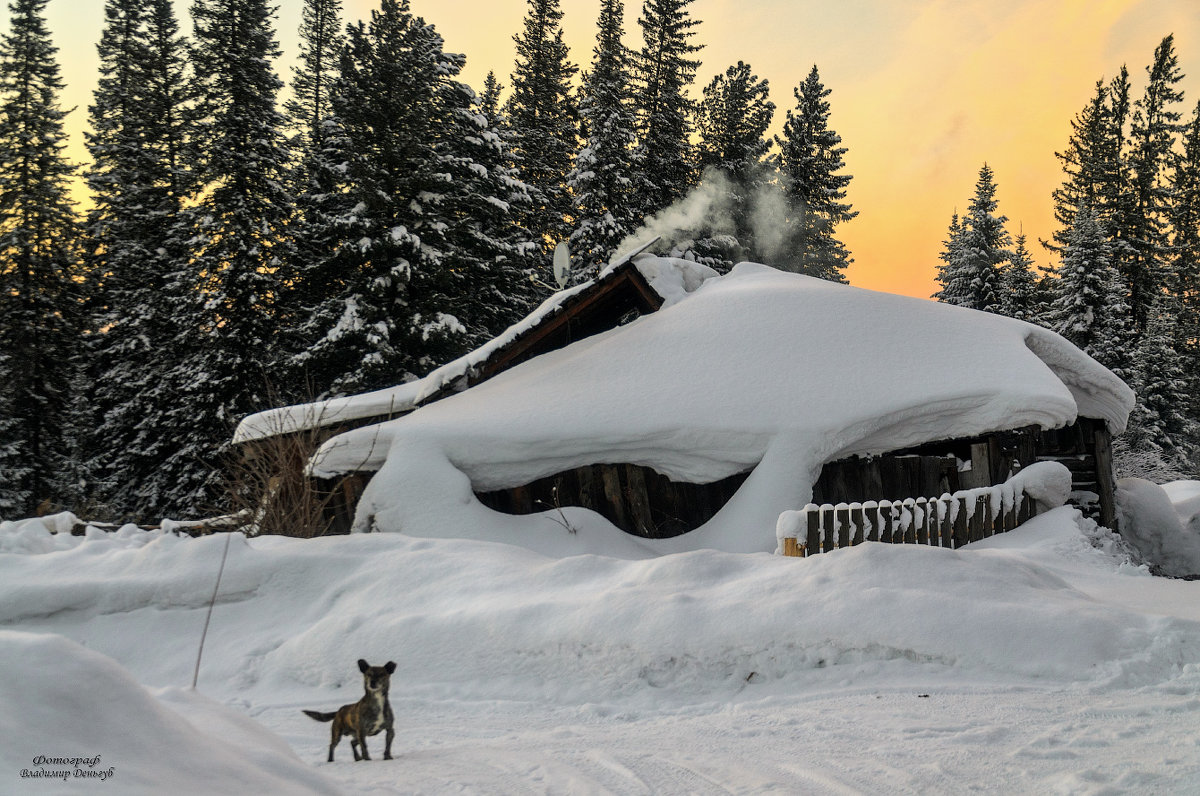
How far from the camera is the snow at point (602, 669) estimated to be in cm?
248

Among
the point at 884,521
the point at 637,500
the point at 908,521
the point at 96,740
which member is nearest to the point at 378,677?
the point at 96,740

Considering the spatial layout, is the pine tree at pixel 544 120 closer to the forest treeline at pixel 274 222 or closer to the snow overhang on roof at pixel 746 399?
the forest treeline at pixel 274 222

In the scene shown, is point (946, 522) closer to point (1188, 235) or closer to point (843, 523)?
point (843, 523)

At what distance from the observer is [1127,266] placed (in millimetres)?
35531

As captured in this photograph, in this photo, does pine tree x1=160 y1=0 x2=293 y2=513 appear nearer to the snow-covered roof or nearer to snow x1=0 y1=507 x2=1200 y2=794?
the snow-covered roof

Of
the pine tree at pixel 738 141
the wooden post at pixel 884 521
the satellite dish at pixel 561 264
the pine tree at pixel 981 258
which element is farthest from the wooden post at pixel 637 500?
the pine tree at pixel 981 258

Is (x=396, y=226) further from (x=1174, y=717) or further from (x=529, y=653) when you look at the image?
(x=1174, y=717)

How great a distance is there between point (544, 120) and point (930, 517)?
28.6 m

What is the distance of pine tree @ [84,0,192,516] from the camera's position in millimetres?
23875

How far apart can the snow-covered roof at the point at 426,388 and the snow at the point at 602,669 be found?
→ 473cm

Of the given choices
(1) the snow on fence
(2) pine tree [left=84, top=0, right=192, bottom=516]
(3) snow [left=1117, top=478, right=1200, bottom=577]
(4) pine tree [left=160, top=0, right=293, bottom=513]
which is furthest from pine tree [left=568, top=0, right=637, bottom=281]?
(1) the snow on fence

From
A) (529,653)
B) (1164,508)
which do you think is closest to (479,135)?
(1164,508)

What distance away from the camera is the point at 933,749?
3352 mm

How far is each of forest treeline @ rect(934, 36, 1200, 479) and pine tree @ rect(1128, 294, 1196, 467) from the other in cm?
4
